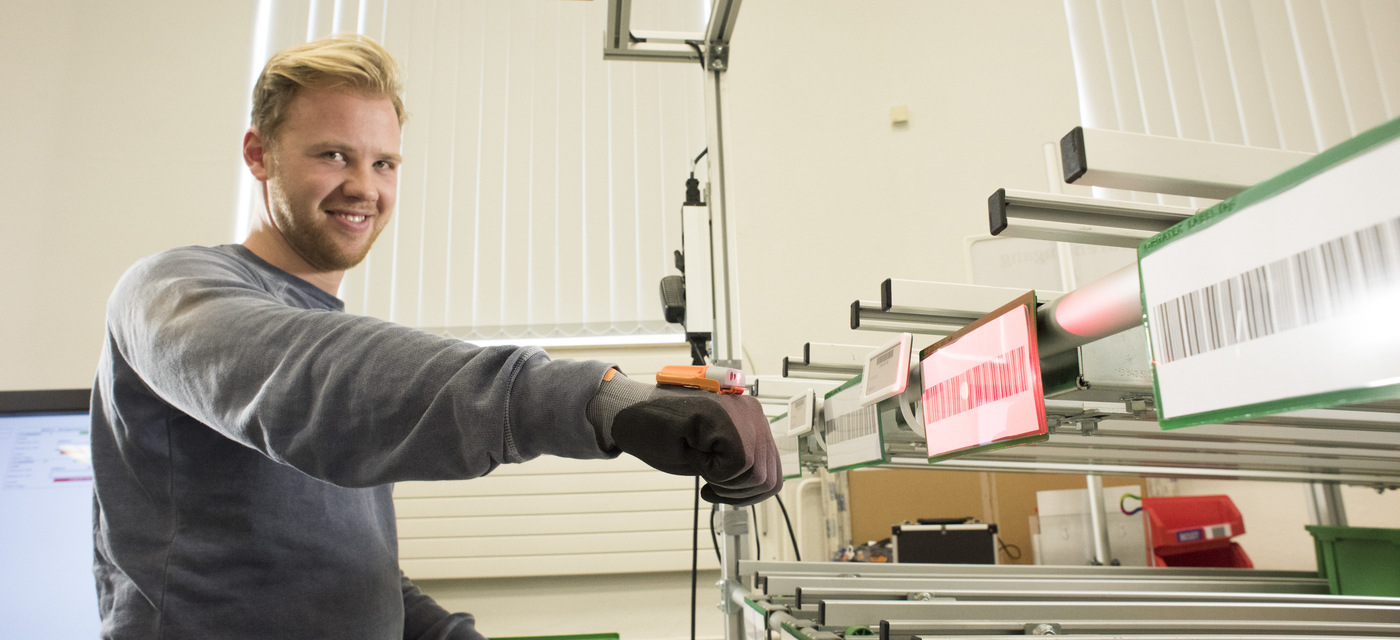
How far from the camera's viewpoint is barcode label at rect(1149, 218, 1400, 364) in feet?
0.76

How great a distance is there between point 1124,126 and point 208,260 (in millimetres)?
2830

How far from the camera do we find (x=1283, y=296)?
26 cm

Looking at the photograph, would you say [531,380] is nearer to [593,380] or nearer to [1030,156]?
[593,380]

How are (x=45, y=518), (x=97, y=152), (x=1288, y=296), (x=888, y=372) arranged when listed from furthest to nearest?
1. (x=97, y=152)
2. (x=45, y=518)
3. (x=888, y=372)
4. (x=1288, y=296)

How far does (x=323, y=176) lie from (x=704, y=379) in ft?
2.37

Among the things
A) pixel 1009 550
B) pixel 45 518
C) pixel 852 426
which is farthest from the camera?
pixel 1009 550

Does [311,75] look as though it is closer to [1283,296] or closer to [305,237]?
[305,237]

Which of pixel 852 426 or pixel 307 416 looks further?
pixel 852 426

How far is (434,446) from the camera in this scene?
0.42m

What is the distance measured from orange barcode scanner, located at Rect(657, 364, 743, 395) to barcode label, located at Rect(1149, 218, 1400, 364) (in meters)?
0.22

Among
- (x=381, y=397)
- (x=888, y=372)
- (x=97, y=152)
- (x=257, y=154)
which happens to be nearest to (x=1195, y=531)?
(x=888, y=372)

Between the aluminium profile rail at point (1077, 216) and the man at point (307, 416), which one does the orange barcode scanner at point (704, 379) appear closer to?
the man at point (307, 416)

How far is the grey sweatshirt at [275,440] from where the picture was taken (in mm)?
424

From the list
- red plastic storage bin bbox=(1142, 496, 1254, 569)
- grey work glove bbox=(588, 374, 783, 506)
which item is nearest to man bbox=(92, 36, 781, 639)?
grey work glove bbox=(588, 374, 783, 506)
